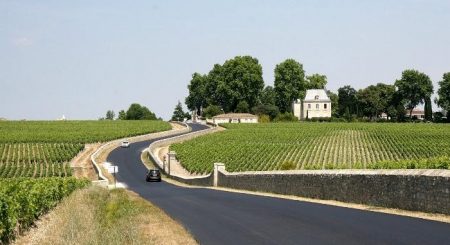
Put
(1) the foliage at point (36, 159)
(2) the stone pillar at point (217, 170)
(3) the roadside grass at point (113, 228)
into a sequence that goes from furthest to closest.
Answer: (1) the foliage at point (36, 159) → (2) the stone pillar at point (217, 170) → (3) the roadside grass at point (113, 228)

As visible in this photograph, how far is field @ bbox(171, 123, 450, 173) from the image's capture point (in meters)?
69.2

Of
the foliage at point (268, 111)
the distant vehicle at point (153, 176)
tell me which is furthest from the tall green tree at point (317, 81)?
the distant vehicle at point (153, 176)

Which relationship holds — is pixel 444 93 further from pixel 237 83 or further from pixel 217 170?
pixel 217 170

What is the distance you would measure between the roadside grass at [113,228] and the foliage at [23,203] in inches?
20.1

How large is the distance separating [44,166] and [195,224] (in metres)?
65.2

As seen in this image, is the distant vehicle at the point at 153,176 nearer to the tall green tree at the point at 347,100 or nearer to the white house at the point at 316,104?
the white house at the point at 316,104

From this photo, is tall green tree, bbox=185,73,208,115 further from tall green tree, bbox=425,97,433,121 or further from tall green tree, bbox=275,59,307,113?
tall green tree, bbox=425,97,433,121

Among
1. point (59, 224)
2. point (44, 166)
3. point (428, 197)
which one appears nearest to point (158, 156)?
point (44, 166)

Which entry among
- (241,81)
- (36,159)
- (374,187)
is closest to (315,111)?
Answer: (241,81)

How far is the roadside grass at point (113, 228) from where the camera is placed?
46.3 feet

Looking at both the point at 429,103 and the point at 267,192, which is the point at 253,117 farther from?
the point at 267,192

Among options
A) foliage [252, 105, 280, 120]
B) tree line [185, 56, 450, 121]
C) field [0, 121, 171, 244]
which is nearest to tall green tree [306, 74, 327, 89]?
tree line [185, 56, 450, 121]

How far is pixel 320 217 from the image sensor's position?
57.3ft

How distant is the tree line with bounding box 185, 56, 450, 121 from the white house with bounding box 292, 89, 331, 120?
249 centimetres
